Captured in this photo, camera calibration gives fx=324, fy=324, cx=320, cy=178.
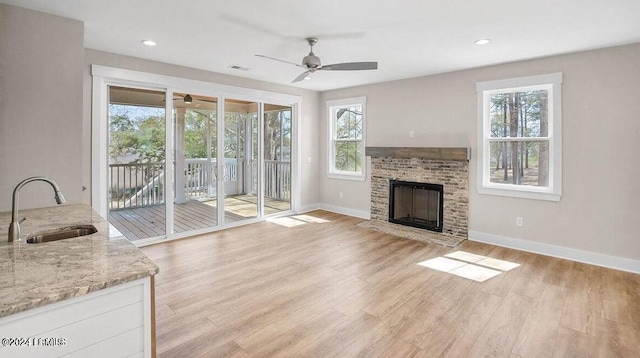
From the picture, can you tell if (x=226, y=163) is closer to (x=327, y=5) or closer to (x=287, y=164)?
(x=287, y=164)

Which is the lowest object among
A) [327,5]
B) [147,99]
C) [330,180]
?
[330,180]

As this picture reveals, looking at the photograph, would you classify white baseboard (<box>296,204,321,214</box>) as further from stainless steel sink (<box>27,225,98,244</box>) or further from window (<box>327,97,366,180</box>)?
stainless steel sink (<box>27,225,98,244</box>)

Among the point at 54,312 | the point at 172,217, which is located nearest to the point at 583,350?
the point at 54,312

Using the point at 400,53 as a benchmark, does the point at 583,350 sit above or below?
below

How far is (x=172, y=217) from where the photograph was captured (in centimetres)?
495

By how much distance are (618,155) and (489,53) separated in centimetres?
191

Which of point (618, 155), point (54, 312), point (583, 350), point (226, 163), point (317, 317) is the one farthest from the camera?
point (226, 163)

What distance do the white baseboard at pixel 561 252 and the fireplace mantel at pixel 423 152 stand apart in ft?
3.98

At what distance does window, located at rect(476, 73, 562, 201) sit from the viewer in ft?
13.9

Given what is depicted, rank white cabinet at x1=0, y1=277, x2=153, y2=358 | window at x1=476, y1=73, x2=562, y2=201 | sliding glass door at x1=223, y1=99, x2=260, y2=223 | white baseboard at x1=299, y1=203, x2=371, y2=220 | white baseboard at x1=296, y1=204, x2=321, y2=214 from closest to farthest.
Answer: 1. white cabinet at x1=0, y1=277, x2=153, y2=358
2. window at x1=476, y1=73, x2=562, y2=201
3. sliding glass door at x1=223, y1=99, x2=260, y2=223
4. white baseboard at x1=299, y1=203, x2=371, y2=220
5. white baseboard at x1=296, y1=204, x2=321, y2=214

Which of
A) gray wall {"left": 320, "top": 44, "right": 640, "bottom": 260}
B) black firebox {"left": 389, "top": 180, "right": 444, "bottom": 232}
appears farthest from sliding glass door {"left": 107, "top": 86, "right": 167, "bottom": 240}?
gray wall {"left": 320, "top": 44, "right": 640, "bottom": 260}

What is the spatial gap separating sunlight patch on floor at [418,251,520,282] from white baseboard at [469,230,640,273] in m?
0.70

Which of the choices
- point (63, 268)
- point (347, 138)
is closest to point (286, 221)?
point (347, 138)

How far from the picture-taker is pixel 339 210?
22.8 feet
